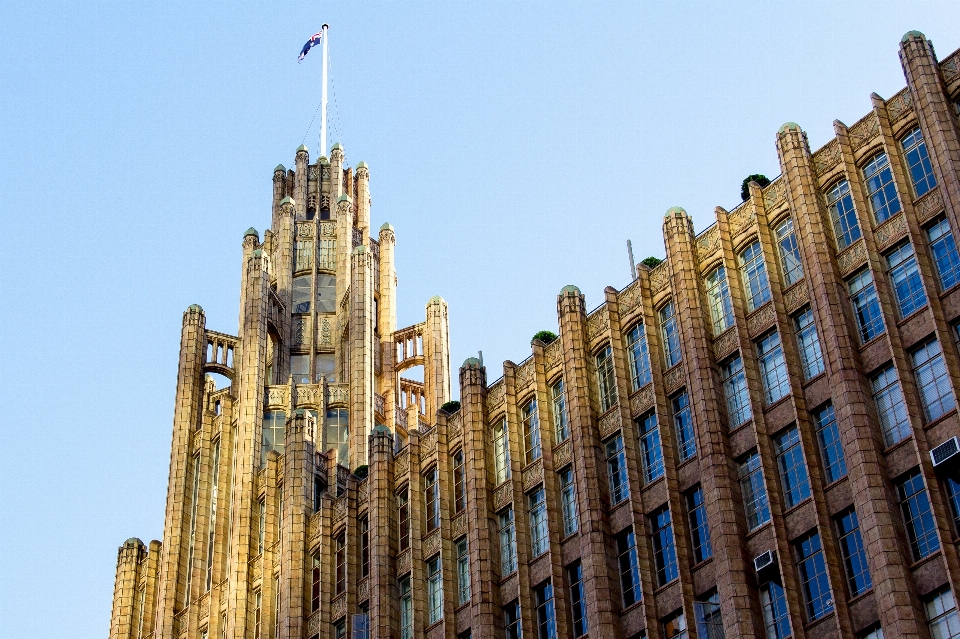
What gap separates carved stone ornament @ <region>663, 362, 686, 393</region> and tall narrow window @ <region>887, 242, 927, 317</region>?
9140mm

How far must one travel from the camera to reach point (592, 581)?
2292 inches

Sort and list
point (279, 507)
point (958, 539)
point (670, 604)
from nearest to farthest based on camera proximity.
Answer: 1. point (958, 539)
2. point (670, 604)
3. point (279, 507)

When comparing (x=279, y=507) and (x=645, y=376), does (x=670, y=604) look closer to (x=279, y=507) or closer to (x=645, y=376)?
(x=645, y=376)

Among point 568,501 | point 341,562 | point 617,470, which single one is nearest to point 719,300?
point 617,470

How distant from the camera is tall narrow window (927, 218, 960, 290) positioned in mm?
52188

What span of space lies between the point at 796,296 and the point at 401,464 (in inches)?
893

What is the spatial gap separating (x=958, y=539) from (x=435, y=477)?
27887mm

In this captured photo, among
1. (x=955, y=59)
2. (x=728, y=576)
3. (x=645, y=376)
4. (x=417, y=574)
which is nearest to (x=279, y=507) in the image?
(x=417, y=574)

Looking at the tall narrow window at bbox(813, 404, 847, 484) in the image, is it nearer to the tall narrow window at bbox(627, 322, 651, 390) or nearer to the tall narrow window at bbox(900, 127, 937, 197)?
the tall narrow window at bbox(900, 127, 937, 197)

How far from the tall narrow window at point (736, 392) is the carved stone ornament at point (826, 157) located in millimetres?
7659

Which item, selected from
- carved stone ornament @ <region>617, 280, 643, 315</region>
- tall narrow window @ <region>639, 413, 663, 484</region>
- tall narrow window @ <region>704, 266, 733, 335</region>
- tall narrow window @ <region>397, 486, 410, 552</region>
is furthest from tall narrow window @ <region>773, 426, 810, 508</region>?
tall narrow window @ <region>397, 486, 410, 552</region>

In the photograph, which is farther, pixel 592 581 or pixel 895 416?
pixel 592 581

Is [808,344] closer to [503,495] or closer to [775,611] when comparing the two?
[775,611]

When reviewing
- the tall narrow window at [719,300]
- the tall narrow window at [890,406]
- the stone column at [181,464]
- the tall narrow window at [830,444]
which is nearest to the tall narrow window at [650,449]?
the tall narrow window at [719,300]
